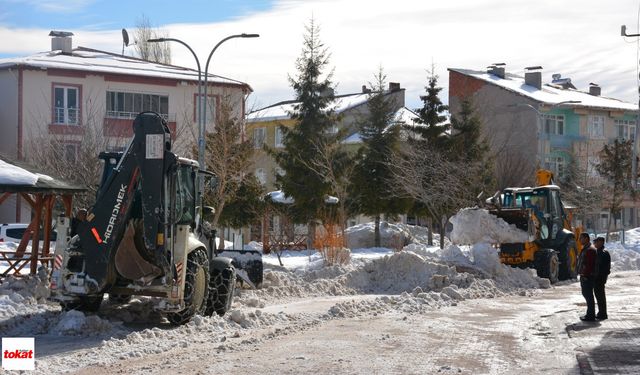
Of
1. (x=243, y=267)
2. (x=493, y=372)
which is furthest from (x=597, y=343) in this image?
(x=243, y=267)

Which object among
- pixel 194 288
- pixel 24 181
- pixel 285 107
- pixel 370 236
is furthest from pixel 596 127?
pixel 194 288

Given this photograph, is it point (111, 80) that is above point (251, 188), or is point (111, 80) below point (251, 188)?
above

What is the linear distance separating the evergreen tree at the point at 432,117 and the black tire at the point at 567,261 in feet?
57.2

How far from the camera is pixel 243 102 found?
47.9 metres

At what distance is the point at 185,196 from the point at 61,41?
36828 millimetres

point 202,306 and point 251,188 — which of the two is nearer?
point 202,306

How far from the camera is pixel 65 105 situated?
46250 mm

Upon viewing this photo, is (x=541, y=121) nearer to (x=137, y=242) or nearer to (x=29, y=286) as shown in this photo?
(x=29, y=286)

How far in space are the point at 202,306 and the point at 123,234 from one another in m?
1.94

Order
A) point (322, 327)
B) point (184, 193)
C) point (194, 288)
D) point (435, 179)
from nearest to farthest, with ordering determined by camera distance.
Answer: point (194, 288) → point (322, 327) → point (184, 193) → point (435, 179)

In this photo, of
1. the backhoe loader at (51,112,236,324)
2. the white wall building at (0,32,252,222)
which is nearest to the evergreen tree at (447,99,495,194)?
the white wall building at (0,32,252,222)

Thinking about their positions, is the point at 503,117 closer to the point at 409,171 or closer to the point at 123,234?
the point at 409,171

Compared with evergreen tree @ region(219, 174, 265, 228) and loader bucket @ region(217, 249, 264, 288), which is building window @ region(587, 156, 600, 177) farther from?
loader bucket @ region(217, 249, 264, 288)

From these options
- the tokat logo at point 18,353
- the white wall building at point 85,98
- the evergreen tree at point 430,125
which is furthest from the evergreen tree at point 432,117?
the tokat logo at point 18,353
